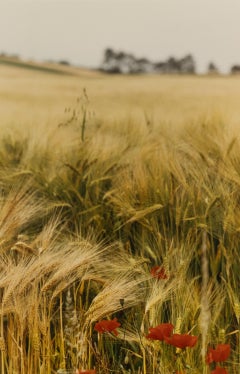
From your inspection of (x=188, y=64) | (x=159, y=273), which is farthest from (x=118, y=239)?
(x=188, y=64)

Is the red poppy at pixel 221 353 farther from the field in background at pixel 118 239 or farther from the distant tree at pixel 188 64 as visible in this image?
the distant tree at pixel 188 64

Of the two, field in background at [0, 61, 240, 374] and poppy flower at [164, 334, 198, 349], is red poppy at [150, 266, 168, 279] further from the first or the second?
poppy flower at [164, 334, 198, 349]

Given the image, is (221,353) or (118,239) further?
(118,239)

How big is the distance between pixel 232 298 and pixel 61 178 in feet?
2.14

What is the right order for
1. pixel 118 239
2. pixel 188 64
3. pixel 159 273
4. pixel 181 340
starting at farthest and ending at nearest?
pixel 188 64 < pixel 118 239 < pixel 159 273 < pixel 181 340

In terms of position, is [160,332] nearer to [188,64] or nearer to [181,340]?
[181,340]

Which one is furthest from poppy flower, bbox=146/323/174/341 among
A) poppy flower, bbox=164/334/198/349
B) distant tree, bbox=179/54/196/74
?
distant tree, bbox=179/54/196/74

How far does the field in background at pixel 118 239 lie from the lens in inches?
49.0

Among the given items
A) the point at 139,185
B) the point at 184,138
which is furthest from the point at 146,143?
the point at 139,185

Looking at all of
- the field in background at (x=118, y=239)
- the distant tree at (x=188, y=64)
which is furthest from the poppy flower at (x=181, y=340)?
the distant tree at (x=188, y=64)

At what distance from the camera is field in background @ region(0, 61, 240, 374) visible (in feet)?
4.08

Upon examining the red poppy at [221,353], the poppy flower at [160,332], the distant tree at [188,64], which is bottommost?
the red poppy at [221,353]

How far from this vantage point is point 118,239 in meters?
1.69

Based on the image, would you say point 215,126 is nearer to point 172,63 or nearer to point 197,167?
point 197,167
